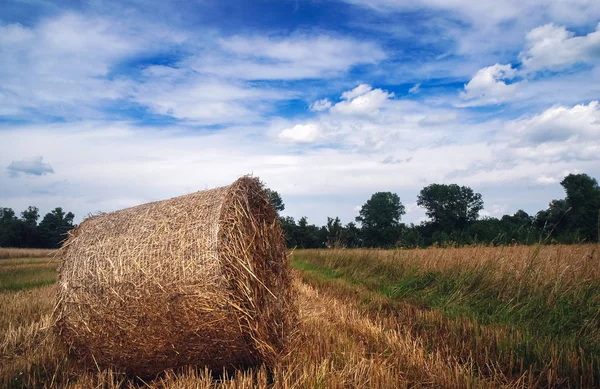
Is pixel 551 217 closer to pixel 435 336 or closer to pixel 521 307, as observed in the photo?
pixel 521 307

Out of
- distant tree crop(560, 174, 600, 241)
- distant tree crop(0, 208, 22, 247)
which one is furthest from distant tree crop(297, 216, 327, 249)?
distant tree crop(0, 208, 22, 247)

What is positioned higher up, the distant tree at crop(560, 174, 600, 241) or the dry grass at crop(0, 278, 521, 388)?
the distant tree at crop(560, 174, 600, 241)

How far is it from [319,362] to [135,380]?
2.26 m

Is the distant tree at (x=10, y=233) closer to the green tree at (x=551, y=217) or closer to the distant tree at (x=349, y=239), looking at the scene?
the distant tree at (x=349, y=239)

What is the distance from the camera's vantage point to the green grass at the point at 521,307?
15.2 ft

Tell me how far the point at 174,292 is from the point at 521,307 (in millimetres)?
5209

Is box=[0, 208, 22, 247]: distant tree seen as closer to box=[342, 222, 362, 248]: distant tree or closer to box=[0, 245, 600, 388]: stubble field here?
box=[342, 222, 362, 248]: distant tree

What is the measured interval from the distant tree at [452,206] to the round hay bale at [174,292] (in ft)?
228

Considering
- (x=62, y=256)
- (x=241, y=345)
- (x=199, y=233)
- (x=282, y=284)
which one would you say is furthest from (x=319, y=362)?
(x=62, y=256)

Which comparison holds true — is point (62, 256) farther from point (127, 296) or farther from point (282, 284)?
point (282, 284)

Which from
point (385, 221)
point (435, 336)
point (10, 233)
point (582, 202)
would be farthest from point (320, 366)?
point (385, 221)

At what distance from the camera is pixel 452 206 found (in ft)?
241

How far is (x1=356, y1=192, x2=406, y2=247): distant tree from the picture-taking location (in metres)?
75.4

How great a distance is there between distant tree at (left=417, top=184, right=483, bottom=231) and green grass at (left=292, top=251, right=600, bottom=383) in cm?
6439
